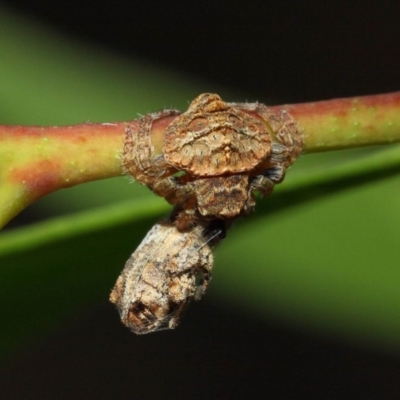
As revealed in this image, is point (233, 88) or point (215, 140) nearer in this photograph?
point (215, 140)

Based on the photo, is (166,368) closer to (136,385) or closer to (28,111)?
(136,385)

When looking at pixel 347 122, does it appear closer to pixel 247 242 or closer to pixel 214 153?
pixel 214 153

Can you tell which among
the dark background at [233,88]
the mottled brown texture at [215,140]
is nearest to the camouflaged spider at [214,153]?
the mottled brown texture at [215,140]

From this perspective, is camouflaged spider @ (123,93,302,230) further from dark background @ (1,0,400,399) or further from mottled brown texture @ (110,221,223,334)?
dark background @ (1,0,400,399)

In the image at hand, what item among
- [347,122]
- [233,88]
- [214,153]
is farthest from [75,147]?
[233,88]

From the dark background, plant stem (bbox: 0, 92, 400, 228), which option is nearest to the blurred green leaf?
plant stem (bbox: 0, 92, 400, 228)

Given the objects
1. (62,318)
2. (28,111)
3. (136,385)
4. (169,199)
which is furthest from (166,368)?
(169,199)

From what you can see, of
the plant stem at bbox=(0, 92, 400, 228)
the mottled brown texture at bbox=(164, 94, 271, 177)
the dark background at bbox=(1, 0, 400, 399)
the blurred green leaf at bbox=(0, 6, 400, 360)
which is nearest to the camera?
the plant stem at bbox=(0, 92, 400, 228)
